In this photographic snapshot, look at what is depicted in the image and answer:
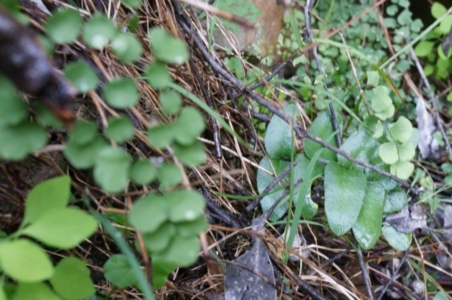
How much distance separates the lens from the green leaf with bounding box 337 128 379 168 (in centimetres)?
115

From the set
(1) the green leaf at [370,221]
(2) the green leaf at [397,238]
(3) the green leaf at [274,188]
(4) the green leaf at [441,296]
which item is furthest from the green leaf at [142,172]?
(4) the green leaf at [441,296]

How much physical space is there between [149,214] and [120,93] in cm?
18

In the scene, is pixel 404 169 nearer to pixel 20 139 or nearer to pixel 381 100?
pixel 381 100

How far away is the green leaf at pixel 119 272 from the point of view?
2.64 feet

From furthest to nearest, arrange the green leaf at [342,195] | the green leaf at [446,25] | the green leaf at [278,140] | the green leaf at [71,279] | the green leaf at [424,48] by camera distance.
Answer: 1. the green leaf at [424,48]
2. the green leaf at [446,25]
3. the green leaf at [278,140]
4. the green leaf at [342,195]
5. the green leaf at [71,279]

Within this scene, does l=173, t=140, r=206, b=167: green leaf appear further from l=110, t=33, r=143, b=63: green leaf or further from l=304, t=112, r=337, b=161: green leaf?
l=304, t=112, r=337, b=161: green leaf

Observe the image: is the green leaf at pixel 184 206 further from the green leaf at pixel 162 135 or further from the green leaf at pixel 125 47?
the green leaf at pixel 125 47

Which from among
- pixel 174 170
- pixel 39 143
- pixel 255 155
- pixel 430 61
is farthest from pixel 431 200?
pixel 39 143

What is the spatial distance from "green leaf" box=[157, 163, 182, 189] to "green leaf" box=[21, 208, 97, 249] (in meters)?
0.12

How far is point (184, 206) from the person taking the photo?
1.99 ft

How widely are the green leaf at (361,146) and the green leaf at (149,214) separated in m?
0.67

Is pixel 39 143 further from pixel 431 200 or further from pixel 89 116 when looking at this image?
A: pixel 431 200

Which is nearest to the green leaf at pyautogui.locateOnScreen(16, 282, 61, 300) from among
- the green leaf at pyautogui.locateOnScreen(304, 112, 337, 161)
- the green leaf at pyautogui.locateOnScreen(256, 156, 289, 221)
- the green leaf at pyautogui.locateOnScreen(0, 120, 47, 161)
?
the green leaf at pyautogui.locateOnScreen(0, 120, 47, 161)

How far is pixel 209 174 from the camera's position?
3.72 ft
